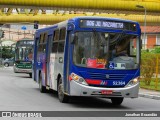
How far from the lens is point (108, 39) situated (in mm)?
15336

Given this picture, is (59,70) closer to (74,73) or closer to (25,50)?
(74,73)

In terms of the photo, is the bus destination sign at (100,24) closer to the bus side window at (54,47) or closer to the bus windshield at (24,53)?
the bus side window at (54,47)

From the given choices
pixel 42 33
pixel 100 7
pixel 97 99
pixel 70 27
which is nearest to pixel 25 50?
pixel 100 7

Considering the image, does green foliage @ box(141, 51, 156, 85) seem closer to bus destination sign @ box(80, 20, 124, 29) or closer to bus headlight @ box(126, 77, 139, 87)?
bus headlight @ box(126, 77, 139, 87)

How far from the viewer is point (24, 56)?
1487 inches

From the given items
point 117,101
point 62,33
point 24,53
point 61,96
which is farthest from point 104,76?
point 24,53

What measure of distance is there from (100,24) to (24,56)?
22936 mm

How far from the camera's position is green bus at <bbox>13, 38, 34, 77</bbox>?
122 feet

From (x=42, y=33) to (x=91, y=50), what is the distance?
20.8ft

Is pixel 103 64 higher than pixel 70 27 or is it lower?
lower

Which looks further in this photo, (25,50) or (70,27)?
(25,50)

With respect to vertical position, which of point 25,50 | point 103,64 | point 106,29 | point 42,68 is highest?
point 106,29

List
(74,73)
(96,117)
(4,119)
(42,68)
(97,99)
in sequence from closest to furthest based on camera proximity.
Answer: (4,119) < (96,117) < (74,73) < (97,99) < (42,68)

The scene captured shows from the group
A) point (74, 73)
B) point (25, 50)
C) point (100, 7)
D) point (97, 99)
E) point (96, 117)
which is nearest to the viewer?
point (96, 117)
